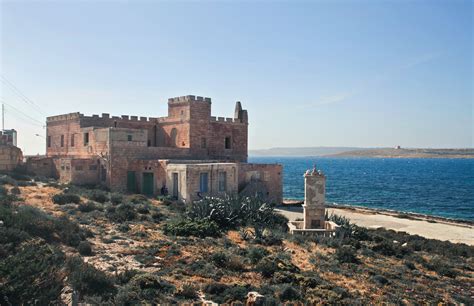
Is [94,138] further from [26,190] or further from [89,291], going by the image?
[89,291]

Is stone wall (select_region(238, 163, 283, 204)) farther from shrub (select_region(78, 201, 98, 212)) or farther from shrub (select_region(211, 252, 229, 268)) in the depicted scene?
shrub (select_region(211, 252, 229, 268))

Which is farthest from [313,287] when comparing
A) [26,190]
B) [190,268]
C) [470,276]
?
[26,190]

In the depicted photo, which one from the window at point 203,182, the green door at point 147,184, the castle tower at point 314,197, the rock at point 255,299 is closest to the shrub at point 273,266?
the rock at point 255,299

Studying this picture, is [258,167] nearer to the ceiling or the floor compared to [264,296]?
nearer to the ceiling

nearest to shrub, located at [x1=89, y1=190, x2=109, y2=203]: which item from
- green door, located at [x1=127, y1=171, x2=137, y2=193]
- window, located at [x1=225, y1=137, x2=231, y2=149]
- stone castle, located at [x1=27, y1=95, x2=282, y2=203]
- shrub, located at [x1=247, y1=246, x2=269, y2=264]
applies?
stone castle, located at [x1=27, y1=95, x2=282, y2=203]

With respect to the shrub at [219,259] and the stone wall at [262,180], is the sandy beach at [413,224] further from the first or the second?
the shrub at [219,259]

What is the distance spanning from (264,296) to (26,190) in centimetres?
2094

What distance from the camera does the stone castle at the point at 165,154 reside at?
2983cm

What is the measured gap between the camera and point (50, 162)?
115 feet

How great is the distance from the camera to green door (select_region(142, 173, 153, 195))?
103 feet

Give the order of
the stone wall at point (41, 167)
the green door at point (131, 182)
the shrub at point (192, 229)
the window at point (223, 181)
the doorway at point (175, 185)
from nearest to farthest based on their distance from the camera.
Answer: the shrub at point (192, 229) < the doorway at point (175, 185) < the window at point (223, 181) < the green door at point (131, 182) < the stone wall at point (41, 167)

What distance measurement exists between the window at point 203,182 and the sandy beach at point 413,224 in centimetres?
659

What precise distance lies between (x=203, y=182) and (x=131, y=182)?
6.65 metres

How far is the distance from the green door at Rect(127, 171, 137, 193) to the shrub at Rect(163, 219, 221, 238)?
1233 cm
